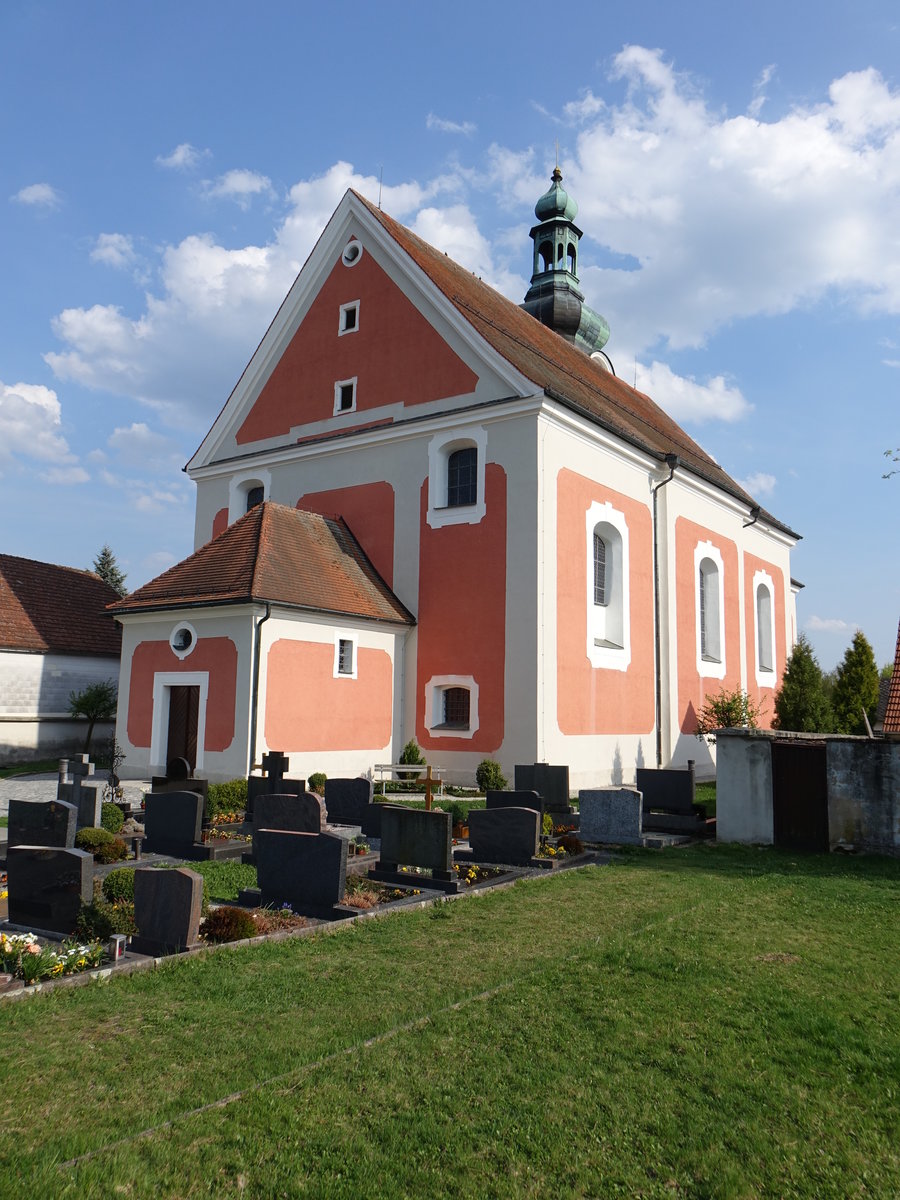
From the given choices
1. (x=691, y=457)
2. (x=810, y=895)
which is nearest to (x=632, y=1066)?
(x=810, y=895)

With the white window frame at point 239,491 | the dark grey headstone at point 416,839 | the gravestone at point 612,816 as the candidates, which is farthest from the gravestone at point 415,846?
the white window frame at point 239,491

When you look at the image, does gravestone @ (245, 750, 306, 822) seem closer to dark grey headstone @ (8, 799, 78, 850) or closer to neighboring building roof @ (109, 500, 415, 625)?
dark grey headstone @ (8, 799, 78, 850)

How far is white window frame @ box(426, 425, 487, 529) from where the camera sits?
20797 millimetres

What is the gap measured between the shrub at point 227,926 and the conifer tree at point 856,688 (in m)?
24.4

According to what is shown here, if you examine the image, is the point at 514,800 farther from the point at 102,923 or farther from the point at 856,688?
the point at 856,688

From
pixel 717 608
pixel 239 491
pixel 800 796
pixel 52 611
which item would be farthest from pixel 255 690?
pixel 717 608

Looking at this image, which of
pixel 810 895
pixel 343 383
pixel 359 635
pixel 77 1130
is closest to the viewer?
pixel 77 1130

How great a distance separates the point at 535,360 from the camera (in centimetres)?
2323

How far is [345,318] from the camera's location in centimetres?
2419

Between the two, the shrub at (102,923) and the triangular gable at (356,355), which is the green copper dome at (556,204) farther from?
the shrub at (102,923)

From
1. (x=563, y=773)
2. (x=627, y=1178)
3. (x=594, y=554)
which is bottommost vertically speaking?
(x=627, y=1178)

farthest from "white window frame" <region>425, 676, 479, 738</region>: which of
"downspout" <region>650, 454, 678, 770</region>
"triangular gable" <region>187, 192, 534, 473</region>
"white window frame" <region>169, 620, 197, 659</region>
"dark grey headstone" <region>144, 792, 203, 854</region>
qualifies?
"dark grey headstone" <region>144, 792, 203, 854</region>

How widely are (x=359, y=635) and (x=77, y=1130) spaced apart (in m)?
16.4

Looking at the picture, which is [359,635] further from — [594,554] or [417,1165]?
[417,1165]
